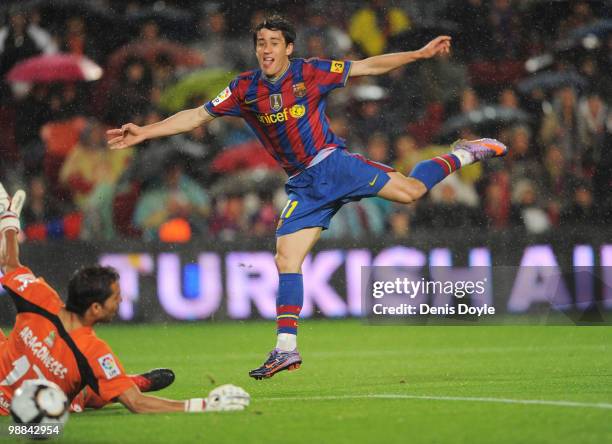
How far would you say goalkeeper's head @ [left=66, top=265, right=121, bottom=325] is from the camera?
241 inches

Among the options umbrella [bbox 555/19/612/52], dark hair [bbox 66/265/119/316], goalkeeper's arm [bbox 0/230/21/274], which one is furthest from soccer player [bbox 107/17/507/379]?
umbrella [bbox 555/19/612/52]

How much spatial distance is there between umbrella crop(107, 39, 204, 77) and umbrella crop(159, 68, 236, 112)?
0.25 m

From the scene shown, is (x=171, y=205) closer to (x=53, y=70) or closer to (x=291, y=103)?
(x=53, y=70)

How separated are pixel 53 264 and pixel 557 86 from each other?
20.4 ft

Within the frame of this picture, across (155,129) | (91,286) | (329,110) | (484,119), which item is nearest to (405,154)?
(484,119)

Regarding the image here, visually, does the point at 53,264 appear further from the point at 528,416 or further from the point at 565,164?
the point at 528,416

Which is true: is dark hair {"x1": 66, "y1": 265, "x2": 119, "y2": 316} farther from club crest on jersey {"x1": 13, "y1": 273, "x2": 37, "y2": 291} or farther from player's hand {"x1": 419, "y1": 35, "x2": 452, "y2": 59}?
player's hand {"x1": 419, "y1": 35, "x2": 452, "y2": 59}

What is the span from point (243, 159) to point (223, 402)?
8291 mm

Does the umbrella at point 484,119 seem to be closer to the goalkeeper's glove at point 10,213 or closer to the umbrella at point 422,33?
the umbrella at point 422,33

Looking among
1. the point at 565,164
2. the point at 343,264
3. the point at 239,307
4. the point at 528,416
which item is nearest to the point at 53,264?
the point at 239,307

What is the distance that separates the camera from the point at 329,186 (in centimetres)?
823

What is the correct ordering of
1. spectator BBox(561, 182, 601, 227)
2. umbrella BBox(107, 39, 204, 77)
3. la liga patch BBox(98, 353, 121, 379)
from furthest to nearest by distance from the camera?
umbrella BBox(107, 39, 204, 77) → spectator BBox(561, 182, 601, 227) → la liga patch BBox(98, 353, 121, 379)

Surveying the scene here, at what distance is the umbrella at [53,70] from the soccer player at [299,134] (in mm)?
6867

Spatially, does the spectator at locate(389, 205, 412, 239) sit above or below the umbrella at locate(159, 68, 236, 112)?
below
